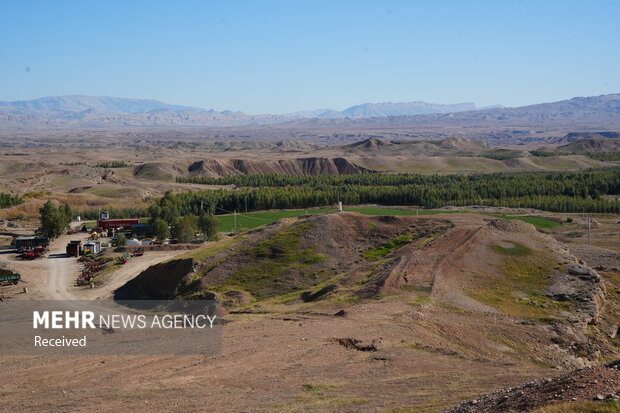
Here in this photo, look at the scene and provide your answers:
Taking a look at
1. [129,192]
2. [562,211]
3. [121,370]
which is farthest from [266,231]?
[129,192]

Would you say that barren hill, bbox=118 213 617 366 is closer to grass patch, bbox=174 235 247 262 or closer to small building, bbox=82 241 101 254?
grass patch, bbox=174 235 247 262

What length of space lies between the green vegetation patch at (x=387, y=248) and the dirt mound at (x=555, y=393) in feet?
107

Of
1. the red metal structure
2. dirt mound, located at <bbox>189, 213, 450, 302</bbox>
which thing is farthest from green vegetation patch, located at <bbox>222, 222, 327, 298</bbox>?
the red metal structure

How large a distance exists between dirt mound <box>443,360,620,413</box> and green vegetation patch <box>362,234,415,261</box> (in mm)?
32657

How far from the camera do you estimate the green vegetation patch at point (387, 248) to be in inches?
2195

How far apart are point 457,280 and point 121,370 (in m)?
24.7

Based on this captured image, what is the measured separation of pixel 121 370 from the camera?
2995cm

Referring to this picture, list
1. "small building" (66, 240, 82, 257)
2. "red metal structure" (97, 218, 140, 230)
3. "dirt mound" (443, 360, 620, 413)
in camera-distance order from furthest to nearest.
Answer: "red metal structure" (97, 218, 140, 230)
"small building" (66, 240, 82, 257)
"dirt mound" (443, 360, 620, 413)

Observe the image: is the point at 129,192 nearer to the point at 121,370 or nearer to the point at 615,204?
the point at 615,204

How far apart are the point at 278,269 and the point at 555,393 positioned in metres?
33.8

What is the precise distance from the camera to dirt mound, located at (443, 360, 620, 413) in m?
19.5

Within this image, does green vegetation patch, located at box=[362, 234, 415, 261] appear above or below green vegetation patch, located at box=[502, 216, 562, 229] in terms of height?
above

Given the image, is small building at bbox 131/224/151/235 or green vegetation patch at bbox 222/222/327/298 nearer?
green vegetation patch at bbox 222/222/327/298

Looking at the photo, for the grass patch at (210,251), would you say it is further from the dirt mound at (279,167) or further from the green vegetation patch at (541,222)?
the dirt mound at (279,167)
